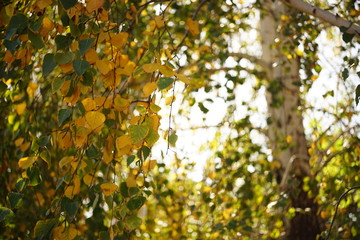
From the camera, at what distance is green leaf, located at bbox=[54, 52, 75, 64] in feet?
3.42

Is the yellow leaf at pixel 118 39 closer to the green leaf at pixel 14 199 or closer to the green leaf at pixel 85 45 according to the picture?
the green leaf at pixel 85 45

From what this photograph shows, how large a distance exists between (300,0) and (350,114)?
0.80 m

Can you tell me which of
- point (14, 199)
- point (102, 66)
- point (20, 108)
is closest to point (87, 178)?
point (14, 199)

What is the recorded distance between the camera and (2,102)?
65.1 inches

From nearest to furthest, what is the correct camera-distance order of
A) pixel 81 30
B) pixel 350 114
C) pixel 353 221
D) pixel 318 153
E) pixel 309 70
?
pixel 81 30 < pixel 353 221 < pixel 350 114 < pixel 309 70 < pixel 318 153

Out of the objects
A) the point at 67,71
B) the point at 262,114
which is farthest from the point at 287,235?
the point at 67,71

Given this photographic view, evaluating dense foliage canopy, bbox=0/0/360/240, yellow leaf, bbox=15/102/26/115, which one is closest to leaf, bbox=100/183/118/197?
dense foliage canopy, bbox=0/0/360/240

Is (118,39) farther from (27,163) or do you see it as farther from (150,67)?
(27,163)

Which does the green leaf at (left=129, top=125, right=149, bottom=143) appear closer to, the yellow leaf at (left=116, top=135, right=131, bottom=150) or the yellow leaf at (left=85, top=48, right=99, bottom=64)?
the yellow leaf at (left=116, top=135, right=131, bottom=150)

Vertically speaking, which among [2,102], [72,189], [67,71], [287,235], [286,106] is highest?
[67,71]

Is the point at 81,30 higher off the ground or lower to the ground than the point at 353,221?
higher

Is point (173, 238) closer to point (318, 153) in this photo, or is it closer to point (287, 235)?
point (287, 235)

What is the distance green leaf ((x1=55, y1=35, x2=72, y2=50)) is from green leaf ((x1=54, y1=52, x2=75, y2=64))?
30 mm

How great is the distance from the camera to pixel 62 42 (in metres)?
1.09
